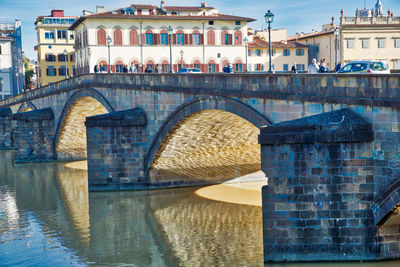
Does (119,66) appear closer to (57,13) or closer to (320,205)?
(57,13)

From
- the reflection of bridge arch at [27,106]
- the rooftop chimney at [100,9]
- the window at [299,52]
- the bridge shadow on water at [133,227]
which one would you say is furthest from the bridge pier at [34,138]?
the window at [299,52]

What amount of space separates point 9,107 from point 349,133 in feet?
155

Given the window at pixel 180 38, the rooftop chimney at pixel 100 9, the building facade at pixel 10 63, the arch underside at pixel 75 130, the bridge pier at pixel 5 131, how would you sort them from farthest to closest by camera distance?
the building facade at pixel 10 63 → the rooftop chimney at pixel 100 9 → the window at pixel 180 38 → the bridge pier at pixel 5 131 → the arch underside at pixel 75 130

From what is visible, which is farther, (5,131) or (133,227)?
(5,131)

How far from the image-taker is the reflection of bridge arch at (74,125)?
1581 inches

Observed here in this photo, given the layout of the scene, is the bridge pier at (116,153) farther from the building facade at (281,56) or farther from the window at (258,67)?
the window at (258,67)

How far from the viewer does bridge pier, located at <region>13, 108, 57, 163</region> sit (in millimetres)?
42906

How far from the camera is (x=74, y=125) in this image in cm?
4294

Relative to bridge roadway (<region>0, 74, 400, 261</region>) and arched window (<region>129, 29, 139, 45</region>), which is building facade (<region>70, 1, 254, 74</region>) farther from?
bridge roadway (<region>0, 74, 400, 261</region>)

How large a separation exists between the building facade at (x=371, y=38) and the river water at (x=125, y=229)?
31.8 metres

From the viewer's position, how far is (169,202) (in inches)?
1069

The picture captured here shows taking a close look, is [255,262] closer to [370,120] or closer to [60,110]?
[370,120]

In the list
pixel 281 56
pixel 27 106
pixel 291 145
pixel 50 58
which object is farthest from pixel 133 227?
pixel 50 58

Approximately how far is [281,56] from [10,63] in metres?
34.4
